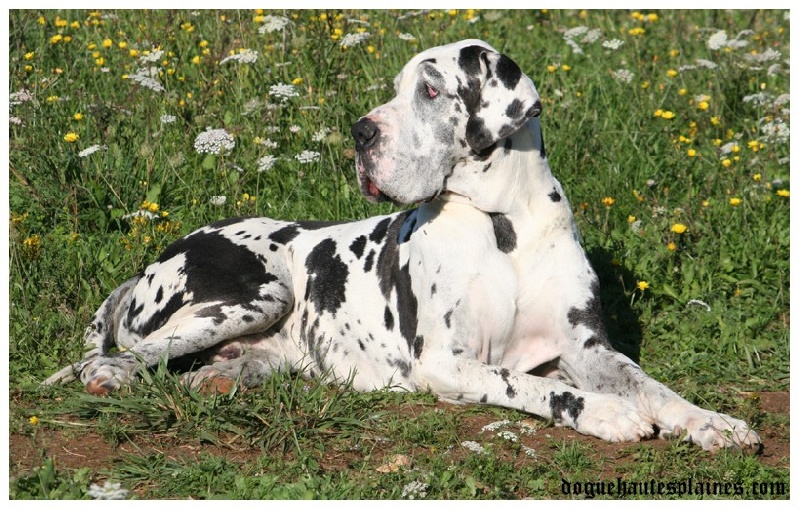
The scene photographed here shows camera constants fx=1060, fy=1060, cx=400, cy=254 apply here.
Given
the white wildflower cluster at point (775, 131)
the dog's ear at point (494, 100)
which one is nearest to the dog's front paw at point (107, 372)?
the dog's ear at point (494, 100)

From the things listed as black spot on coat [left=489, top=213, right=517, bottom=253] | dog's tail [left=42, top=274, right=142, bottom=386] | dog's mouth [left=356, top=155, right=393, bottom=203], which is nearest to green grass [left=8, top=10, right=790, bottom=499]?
dog's tail [left=42, top=274, right=142, bottom=386]

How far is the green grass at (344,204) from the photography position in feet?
14.4

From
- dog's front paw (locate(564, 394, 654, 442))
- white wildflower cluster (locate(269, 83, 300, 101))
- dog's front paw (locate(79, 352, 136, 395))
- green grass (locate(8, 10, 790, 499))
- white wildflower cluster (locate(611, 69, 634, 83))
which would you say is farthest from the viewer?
white wildflower cluster (locate(611, 69, 634, 83))

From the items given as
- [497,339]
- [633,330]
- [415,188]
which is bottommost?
[633,330]

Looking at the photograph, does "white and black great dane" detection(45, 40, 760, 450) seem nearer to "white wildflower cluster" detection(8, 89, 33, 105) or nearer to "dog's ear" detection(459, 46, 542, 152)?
"dog's ear" detection(459, 46, 542, 152)

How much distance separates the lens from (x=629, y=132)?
7.86 m

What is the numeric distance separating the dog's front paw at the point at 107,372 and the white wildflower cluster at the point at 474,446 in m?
1.65

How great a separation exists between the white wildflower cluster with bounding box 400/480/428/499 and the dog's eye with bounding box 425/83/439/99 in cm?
182

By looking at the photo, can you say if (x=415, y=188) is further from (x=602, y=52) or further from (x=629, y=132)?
(x=602, y=52)

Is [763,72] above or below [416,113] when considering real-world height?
below

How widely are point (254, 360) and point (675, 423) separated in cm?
223

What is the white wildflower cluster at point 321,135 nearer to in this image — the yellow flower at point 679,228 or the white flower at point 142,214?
the white flower at point 142,214

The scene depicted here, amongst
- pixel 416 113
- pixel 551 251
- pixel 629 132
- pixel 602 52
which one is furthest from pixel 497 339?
pixel 602 52

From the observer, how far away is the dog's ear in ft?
16.0
